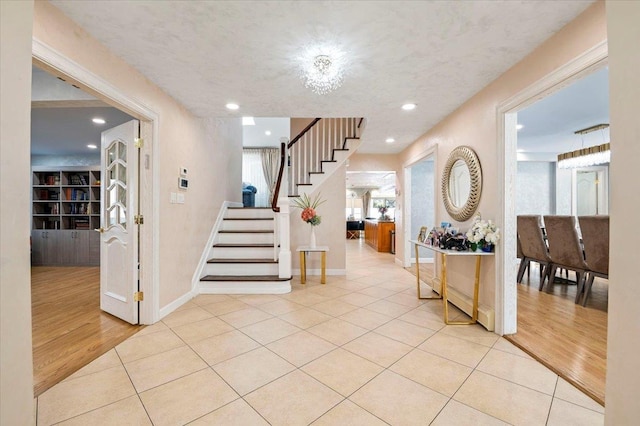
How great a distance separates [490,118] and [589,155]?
3798mm

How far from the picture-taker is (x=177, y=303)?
10.4ft

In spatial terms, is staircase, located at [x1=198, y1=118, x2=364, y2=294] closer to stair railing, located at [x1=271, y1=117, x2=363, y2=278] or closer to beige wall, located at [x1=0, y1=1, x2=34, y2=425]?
stair railing, located at [x1=271, y1=117, x2=363, y2=278]

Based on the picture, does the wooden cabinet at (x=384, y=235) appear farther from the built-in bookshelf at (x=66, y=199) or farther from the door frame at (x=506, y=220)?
the built-in bookshelf at (x=66, y=199)

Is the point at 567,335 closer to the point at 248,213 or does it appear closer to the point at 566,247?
the point at 566,247

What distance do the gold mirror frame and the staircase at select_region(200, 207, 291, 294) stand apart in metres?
2.45

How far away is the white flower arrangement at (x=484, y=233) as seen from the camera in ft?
8.32

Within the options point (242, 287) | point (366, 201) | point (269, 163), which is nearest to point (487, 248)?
point (242, 287)

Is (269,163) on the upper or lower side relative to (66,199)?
upper

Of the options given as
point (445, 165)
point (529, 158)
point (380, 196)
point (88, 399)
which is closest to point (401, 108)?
point (445, 165)

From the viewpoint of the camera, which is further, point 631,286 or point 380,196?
point 380,196

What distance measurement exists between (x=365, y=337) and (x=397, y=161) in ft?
14.7

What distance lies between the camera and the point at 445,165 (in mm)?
3609

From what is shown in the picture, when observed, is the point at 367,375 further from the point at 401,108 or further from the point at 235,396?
the point at 401,108

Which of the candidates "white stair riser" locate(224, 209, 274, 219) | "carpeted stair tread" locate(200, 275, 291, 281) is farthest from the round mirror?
"white stair riser" locate(224, 209, 274, 219)
